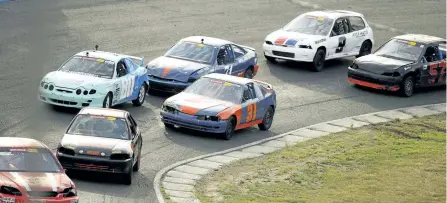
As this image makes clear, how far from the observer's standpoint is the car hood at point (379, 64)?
3366cm

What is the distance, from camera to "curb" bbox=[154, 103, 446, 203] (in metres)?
23.0

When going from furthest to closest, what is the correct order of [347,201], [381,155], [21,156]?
[381,155] < [347,201] < [21,156]

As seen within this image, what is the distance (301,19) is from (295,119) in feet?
22.8

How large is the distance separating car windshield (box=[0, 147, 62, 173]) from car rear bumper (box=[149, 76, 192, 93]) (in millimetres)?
10026

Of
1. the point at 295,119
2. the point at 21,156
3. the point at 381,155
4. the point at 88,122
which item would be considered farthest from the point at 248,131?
the point at 21,156

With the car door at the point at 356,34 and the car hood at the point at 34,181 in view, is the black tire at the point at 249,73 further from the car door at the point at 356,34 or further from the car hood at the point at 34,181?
the car hood at the point at 34,181

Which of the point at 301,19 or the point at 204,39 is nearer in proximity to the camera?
the point at 204,39

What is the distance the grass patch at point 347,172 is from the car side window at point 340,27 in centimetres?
672

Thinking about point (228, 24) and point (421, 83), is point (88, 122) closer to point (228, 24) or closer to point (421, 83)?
point (421, 83)

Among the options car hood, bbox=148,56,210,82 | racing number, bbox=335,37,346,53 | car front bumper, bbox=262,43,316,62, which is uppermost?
car hood, bbox=148,56,210,82

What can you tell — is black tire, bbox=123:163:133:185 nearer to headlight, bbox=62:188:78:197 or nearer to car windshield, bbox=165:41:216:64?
headlight, bbox=62:188:78:197

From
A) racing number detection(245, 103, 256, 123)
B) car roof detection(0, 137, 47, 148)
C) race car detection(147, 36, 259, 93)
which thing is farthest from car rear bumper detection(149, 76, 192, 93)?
car roof detection(0, 137, 47, 148)

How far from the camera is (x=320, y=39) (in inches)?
1396

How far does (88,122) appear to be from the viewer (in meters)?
23.4
